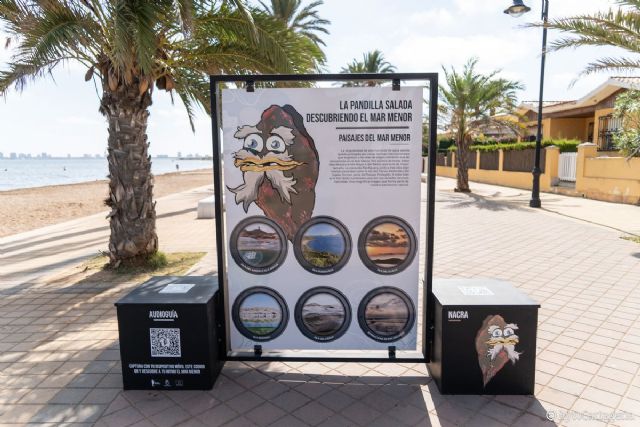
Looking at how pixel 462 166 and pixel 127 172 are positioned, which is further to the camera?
pixel 462 166

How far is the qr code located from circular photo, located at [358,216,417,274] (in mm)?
1706

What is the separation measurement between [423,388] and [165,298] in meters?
2.33

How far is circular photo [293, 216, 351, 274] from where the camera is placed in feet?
12.0

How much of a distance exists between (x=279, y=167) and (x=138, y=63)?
163 inches

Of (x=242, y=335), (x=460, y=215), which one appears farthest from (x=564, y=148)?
(x=242, y=335)

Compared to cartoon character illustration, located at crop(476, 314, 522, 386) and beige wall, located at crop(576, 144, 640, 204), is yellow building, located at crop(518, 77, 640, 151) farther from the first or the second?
cartoon character illustration, located at crop(476, 314, 522, 386)

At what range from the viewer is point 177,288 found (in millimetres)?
3838

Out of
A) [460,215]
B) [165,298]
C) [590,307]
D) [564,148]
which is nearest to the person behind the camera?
[165,298]

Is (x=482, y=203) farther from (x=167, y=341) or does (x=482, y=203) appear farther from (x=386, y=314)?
(x=167, y=341)

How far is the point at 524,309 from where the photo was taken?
3.39 metres

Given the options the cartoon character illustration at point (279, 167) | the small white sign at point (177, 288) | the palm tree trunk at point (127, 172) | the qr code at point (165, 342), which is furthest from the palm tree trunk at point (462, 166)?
the qr code at point (165, 342)

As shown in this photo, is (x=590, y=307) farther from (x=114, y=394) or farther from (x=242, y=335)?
(x=114, y=394)

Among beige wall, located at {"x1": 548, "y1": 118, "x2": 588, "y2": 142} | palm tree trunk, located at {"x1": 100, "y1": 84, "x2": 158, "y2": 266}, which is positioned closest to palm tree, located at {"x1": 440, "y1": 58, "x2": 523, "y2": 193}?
beige wall, located at {"x1": 548, "y1": 118, "x2": 588, "y2": 142}

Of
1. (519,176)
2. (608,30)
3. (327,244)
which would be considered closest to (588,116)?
(519,176)
